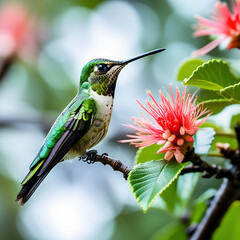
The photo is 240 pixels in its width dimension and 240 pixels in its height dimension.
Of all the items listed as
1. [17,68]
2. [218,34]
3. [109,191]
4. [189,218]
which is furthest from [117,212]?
[218,34]

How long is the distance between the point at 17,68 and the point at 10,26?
554 millimetres

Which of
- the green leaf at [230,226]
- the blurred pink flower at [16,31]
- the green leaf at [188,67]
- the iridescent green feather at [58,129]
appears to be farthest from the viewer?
the blurred pink flower at [16,31]

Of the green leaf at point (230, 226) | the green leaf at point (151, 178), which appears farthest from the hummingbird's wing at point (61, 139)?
the green leaf at point (230, 226)

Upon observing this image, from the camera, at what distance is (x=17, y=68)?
4562mm

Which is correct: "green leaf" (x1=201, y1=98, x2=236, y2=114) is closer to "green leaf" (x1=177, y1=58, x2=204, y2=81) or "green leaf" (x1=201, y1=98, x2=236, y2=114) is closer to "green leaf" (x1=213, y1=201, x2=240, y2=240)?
"green leaf" (x1=177, y1=58, x2=204, y2=81)

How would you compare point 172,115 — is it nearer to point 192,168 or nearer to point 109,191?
point 192,168

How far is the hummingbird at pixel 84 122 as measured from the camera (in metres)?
1.32

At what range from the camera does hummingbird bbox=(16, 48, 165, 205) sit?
1315mm

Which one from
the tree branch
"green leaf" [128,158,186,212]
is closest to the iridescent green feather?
"green leaf" [128,158,186,212]

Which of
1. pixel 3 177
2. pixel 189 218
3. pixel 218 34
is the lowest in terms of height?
pixel 3 177

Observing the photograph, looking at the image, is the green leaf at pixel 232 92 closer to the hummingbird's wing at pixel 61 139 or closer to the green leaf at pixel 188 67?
the green leaf at pixel 188 67

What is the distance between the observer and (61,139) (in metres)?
1.38

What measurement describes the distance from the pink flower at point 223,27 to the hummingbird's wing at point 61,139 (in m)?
0.41

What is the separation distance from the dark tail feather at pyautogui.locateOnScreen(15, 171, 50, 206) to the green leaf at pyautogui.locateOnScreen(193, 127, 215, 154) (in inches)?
17.3
